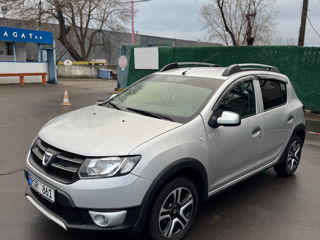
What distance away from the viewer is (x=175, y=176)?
281 centimetres

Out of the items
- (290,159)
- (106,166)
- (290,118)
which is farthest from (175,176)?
(290,159)

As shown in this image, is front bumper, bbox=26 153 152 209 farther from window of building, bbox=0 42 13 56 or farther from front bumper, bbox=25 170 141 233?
A: window of building, bbox=0 42 13 56

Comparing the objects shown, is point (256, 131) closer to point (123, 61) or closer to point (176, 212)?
point (176, 212)

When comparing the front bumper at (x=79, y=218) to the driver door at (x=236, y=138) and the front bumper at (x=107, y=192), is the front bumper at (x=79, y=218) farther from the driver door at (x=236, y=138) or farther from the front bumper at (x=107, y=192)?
the driver door at (x=236, y=138)

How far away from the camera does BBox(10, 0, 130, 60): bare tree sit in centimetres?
2352

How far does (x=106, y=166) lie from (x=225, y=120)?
4.14 ft

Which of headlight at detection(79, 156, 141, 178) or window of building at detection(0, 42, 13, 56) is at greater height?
window of building at detection(0, 42, 13, 56)

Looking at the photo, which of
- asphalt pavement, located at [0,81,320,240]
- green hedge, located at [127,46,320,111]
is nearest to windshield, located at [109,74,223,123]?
asphalt pavement, located at [0,81,320,240]

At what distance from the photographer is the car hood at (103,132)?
2553 millimetres

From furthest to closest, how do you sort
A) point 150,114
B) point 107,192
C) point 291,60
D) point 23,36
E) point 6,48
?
1. point 6,48
2. point 23,36
3. point 291,60
4. point 150,114
5. point 107,192

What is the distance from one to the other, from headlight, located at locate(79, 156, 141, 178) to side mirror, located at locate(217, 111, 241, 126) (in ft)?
3.36

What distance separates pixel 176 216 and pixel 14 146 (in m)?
4.15

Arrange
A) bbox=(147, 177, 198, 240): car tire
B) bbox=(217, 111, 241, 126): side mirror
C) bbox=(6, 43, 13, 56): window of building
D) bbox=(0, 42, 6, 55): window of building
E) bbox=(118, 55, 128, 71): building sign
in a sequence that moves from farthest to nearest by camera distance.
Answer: bbox=(6, 43, 13, 56): window of building, bbox=(0, 42, 6, 55): window of building, bbox=(118, 55, 128, 71): building sign, bbox=(217, 111, 241, 126): side mirror, bbox=(147, 177, 198, 240): car tire

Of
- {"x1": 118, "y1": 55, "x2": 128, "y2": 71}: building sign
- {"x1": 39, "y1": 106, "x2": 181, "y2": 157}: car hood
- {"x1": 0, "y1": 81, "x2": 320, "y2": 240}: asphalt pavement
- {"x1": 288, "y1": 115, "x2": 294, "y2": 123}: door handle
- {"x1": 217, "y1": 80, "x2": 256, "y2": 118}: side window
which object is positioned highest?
{"x1": 118, "y1": 55, "x2": 128, "y2": 71}: building sign
